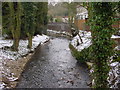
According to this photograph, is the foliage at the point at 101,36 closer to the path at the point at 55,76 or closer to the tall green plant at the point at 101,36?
the tall green plant at the point at 101,36

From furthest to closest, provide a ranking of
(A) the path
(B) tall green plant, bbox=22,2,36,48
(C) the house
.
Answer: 1. (C) the house
2. (B) tall green plant, bbox=22,2,36,48
3. (A) the path

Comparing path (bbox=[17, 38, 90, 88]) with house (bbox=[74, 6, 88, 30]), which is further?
house (bbox=[74, 6, 88, 30])

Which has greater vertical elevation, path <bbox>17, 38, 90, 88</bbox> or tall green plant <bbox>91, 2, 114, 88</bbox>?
tall green plant <bbox>91, 2, 114, 88</bbox>

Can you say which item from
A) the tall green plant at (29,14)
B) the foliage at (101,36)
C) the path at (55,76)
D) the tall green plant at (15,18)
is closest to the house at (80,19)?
the tall green plant at (29,14)

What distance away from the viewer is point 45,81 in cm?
849

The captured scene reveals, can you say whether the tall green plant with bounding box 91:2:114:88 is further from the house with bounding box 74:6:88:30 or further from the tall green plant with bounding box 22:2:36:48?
the house with bounding box 74:6:88:30

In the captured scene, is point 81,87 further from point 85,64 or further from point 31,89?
point 85,64

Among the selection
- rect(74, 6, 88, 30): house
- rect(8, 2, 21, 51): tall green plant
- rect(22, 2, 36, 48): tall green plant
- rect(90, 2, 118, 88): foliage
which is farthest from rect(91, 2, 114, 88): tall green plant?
rect(74, 6, 88, 30): house

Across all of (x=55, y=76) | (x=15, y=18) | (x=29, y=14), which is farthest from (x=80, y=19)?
(x=55, y=76)

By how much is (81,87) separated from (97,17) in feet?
12.0

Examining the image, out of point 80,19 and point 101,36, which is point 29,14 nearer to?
point 101,36

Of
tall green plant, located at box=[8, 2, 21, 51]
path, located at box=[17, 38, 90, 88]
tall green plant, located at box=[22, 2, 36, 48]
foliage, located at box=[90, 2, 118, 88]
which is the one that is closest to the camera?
foliage, located at box=[90, 2, 118, 88]

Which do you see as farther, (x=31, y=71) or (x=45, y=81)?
(x=31, y=71)

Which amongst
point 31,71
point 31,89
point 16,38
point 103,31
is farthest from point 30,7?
point 103,31
